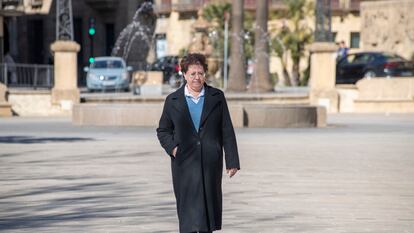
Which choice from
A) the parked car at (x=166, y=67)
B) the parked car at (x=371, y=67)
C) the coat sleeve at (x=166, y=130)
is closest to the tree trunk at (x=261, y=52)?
the parked car at (x=371, y=67)

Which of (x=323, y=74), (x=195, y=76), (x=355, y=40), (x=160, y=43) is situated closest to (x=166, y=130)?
(x=195, y=76)

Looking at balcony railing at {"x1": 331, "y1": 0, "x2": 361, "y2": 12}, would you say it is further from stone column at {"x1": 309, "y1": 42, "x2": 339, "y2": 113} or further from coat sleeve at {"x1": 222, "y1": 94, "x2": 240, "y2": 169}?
coat sleeve at {"x1": 222, "y1": 94, "x2": 240, "y2": 169}

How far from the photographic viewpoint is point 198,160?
808 cm

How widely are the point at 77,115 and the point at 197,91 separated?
18647mm

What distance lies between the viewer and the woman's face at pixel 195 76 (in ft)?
26.1

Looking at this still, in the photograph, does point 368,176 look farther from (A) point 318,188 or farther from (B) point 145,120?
(B) point 145,120

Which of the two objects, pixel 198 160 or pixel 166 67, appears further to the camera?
pixel 166 67

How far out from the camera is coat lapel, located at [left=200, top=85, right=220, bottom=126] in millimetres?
8078

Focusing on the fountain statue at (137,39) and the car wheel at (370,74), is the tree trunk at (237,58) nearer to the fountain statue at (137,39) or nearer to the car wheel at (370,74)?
the car wheel at (370,74)

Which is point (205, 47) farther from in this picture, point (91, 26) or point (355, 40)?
point (355, 40)

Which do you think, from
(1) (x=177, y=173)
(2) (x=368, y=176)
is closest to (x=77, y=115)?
(2) (x=368, y=176)

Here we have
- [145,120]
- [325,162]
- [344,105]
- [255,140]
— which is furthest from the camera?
[344,105]

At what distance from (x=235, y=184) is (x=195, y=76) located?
20.1ft

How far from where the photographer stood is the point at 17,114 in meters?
33.4
